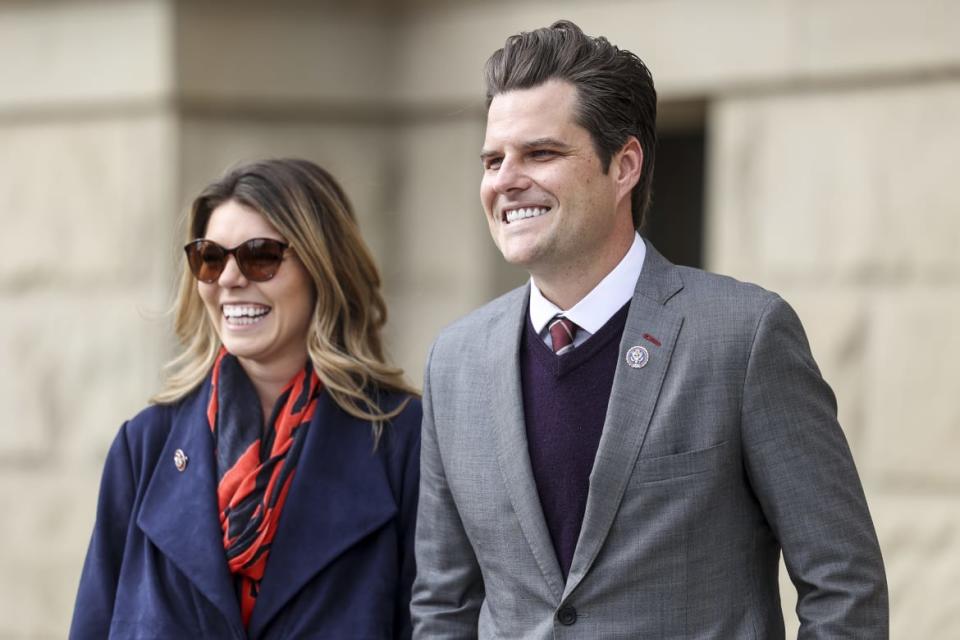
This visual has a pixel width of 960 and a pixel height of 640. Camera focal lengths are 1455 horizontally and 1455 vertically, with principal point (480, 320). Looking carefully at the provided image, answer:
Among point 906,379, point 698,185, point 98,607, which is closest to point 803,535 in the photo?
point 98,607

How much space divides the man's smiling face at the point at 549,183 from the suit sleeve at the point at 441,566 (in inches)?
17.8

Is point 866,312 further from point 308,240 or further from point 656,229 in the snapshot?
point 308,240

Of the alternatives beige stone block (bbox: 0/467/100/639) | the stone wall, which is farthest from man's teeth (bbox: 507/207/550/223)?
beige stone block (bbox: 0/467/100/639)

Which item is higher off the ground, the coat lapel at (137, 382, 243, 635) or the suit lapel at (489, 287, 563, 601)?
the suit lapel at (489, 287, 563, 601)

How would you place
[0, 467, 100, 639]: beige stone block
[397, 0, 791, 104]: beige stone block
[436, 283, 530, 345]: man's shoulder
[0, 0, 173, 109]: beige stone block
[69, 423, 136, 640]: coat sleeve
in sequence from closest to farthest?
[436, 283, 530, 345]: man's shoulder, [69, 423, 136, 640]: coat sleeve, [397, 0, 791, 104]: beige stone block, [0, 0, 173, 109]: beige stone block, [0, 467, 100, 639]: beige stone block

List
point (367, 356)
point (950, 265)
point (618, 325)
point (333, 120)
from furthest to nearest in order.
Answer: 1. point (333, 120)
2. point (950, 265)
3. point (367, 356)
4. point (618, 325)

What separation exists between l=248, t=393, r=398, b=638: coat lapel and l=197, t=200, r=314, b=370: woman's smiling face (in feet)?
0.69

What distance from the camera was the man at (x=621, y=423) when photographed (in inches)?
108

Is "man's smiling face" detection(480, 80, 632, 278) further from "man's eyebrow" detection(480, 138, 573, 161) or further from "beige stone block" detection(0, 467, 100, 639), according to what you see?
"beige stone block" detection(0, 467, 100, 639)

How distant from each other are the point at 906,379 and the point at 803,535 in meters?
2.40

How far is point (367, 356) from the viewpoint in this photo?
12.2 ft

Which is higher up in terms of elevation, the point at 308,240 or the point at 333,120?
the point at 333,120

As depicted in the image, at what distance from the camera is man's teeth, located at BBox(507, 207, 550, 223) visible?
9.44 feet

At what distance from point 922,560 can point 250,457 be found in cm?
257
